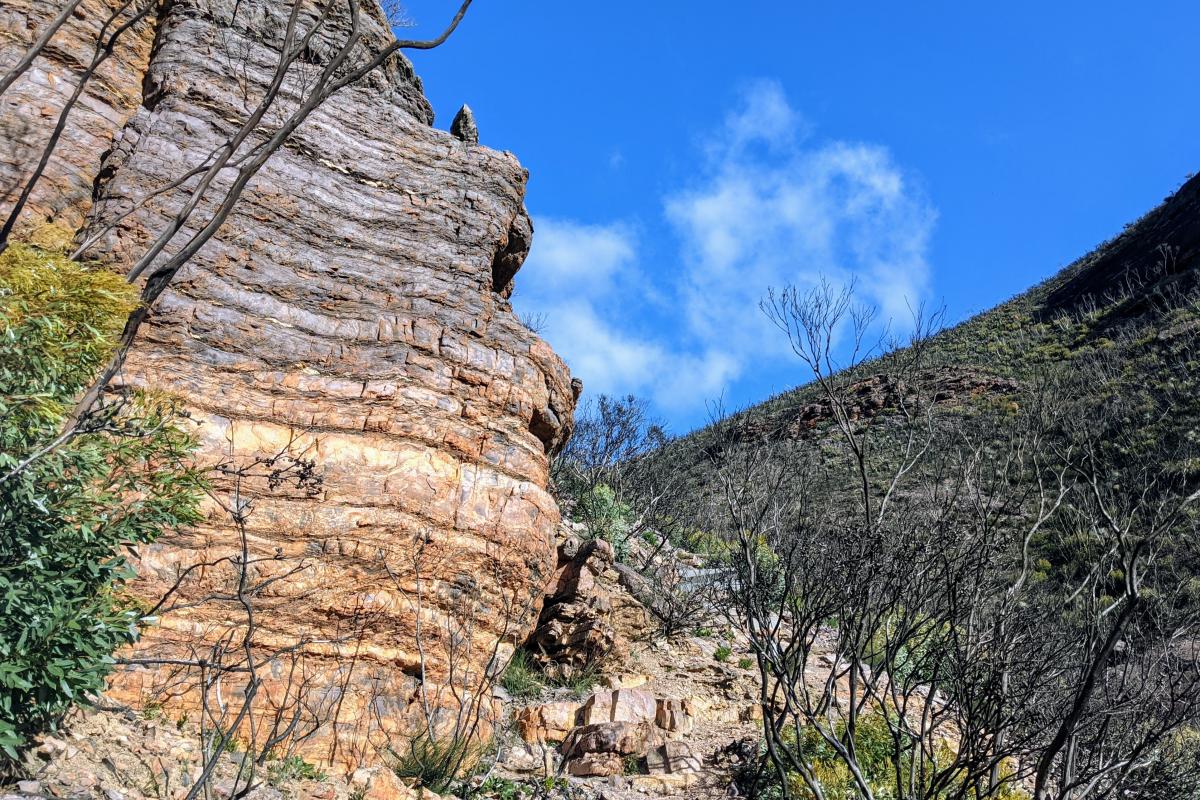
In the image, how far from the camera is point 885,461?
25.6m

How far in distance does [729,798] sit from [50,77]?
32.7ft

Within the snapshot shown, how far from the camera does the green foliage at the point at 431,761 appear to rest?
6.77m

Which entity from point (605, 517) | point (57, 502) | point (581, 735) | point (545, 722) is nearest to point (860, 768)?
point (581, 735)

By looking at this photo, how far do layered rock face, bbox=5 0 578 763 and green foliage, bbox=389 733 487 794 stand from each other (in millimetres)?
258

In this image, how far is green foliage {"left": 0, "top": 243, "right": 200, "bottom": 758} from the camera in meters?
4.23

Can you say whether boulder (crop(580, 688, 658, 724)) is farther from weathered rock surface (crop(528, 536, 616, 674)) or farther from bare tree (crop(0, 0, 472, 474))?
bare tree (crop(0, 0, 472, 474))

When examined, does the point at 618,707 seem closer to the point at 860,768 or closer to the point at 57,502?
the point at 860,768

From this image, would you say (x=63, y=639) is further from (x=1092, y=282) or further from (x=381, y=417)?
(x=1092, y=282)

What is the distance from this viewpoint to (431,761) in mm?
6863

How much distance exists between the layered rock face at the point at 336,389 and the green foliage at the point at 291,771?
0.20 meters

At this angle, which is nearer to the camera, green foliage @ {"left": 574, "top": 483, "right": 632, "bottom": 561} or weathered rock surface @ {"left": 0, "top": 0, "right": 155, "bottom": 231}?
weathered rock surface @ {"left": 0, "top": 0, "right": 155, "bottom": 231}

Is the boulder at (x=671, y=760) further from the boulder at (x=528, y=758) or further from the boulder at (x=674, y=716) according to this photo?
the boulder at (x=528, y=758)

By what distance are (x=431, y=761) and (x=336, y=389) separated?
3.62 metres

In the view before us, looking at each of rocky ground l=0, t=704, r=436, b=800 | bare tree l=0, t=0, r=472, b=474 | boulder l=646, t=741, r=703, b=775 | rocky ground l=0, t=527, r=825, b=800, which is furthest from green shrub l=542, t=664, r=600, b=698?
bare tree l=0, t=0, r=472, b=474
